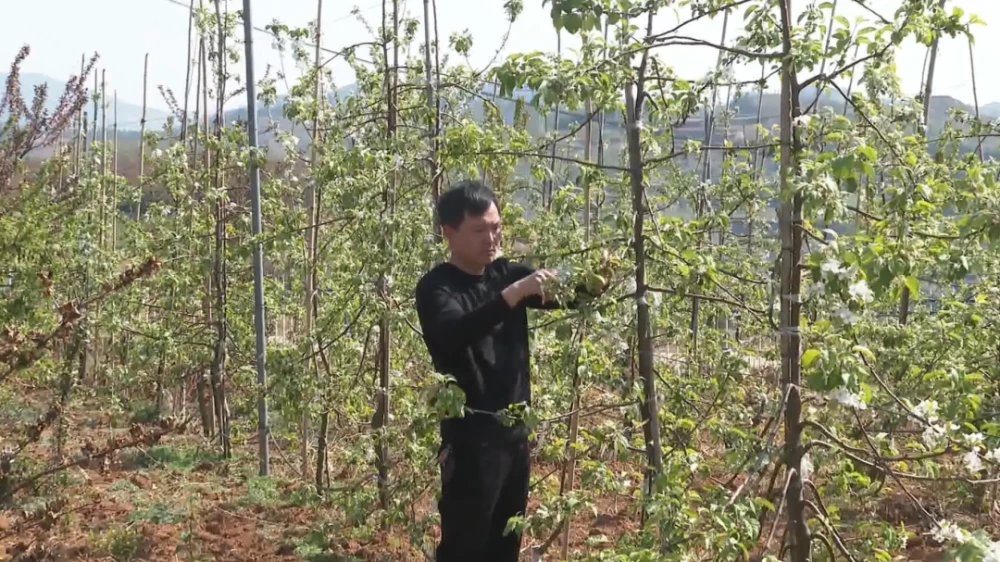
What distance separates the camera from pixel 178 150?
612 centimetres

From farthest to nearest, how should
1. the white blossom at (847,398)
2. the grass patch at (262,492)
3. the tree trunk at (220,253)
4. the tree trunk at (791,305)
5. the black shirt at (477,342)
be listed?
the tree trunk at (220,253) → the grass patch at (262,492) → the black shirt at (477,342) → the tree trunk at (791,305) → the white blossom at (847,398)

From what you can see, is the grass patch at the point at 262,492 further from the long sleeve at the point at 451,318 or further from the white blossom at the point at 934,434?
the white blossom at the point at 934,434

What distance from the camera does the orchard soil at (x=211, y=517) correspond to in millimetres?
4504

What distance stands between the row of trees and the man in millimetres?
154

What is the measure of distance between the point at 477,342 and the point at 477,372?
104 millimetres

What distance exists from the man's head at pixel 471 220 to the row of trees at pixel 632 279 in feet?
0.51

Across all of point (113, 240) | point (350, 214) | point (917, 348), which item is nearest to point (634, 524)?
point (917, 348)

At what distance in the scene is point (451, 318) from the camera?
258 centimetres

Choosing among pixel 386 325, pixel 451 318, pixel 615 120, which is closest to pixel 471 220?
pixel 451 318

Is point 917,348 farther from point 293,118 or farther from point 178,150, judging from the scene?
point 178,150

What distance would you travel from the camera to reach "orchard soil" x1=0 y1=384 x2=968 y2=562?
177 inches

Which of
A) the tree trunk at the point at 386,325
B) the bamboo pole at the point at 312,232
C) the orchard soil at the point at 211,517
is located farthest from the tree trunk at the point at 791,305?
the bamboo pole at the point at 312,232

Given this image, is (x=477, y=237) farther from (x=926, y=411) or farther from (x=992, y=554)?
(x=992, y=554)

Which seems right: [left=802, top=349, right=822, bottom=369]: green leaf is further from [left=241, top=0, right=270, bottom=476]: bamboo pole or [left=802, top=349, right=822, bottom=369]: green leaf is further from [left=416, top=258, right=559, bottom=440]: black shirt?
[left=241, top=0, right=270, bottom=476]: bamboo pole
